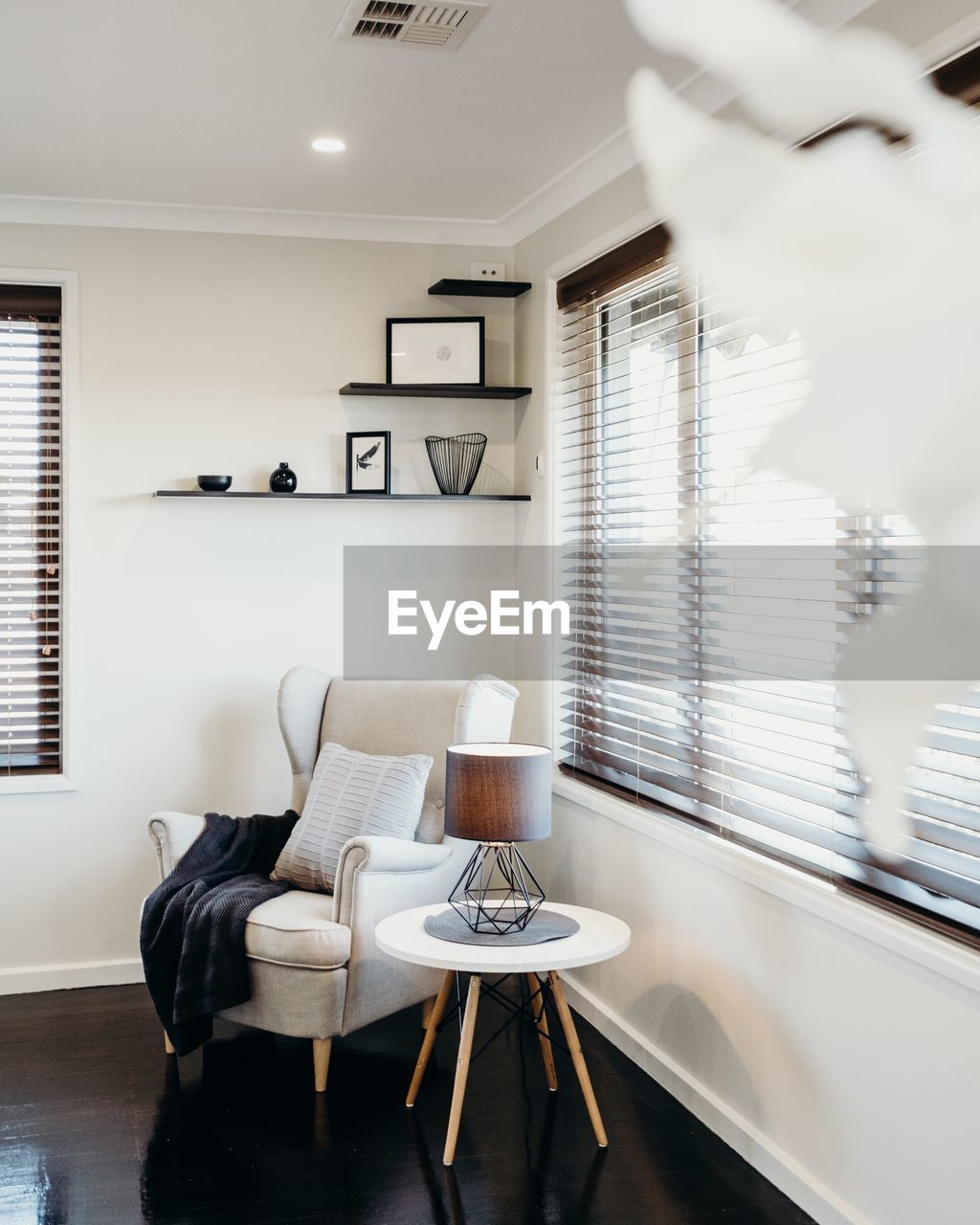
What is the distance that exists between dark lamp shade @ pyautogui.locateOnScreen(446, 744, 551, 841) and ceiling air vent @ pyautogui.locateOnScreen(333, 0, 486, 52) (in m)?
1.69

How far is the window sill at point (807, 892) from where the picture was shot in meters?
2.16

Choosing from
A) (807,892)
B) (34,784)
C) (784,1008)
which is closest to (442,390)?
(34,784)

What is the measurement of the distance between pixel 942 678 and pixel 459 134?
3.39 meters

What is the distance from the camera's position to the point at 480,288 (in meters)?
4.20

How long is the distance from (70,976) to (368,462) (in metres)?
2.02

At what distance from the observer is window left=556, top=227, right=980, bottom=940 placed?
2.36 meters

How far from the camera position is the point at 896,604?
247mm

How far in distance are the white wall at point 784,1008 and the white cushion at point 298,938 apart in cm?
84

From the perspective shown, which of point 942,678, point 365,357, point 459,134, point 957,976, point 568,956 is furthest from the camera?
point 365,357

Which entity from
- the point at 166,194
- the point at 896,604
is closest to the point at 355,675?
the point at 166,194

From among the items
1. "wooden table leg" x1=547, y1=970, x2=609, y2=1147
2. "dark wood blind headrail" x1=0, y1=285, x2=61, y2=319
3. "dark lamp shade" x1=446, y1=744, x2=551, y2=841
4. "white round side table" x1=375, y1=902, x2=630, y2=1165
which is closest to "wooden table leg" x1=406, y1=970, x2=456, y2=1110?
"white round side table" x1=375, y1=902, x2=630, y2=1165

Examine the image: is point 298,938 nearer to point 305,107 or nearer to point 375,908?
point 375,908

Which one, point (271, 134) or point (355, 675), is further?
point (355, 675)

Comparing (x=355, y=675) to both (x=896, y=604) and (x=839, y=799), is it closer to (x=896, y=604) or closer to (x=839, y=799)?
(x=839, y=799)
